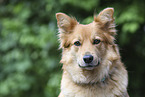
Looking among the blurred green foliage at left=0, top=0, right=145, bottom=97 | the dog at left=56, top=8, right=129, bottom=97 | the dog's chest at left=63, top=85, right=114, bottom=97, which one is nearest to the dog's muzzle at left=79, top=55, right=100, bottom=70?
the dog at left=56, top=8, right=129, bottom=97

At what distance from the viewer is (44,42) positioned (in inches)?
240

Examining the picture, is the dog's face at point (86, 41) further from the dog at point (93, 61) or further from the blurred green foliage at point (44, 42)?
the blurred green foliage at point (44, 42)

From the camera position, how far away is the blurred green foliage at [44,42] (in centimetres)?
562

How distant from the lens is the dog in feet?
11.4

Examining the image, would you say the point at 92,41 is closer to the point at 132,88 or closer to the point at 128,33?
the point at 128,33

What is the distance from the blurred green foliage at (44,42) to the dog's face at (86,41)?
57.8 inches

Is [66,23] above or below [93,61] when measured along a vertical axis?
above

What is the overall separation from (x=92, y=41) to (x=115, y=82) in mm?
764

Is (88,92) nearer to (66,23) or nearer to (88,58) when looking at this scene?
(88,58)

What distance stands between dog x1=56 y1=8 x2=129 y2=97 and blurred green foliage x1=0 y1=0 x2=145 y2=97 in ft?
4.99

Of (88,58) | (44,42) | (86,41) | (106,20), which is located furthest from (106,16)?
(44,42)

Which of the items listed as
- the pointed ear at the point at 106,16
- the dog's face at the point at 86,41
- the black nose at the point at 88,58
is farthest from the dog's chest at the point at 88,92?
the pointed ear at the point at 106,16

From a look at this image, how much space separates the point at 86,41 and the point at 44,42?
2.58 metres

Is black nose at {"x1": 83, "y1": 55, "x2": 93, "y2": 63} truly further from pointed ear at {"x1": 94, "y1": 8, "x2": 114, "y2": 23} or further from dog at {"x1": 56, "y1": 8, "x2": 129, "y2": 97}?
pointed ear at {"x1": 94, "y1": 8, "x2": 114, "y2": 23}
